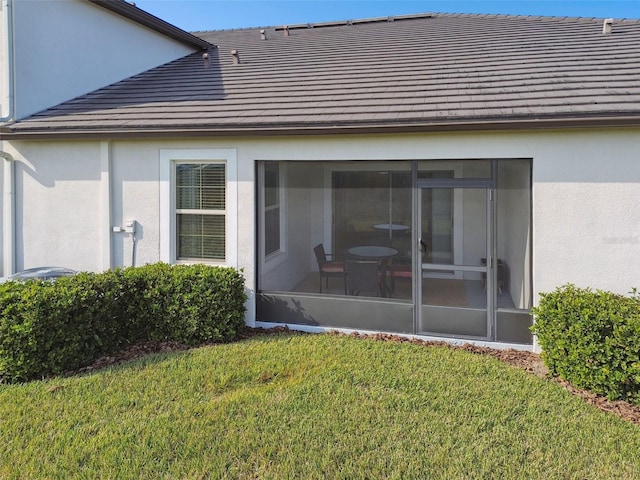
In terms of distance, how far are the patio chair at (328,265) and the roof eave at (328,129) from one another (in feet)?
6.63

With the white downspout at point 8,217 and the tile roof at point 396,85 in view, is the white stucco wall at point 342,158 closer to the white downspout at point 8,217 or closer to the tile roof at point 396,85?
the white downspout at point 8,217

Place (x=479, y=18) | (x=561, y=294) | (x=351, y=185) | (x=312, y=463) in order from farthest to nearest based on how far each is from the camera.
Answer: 1. (x=479, y=18)
2. (x=351, y=185)
3. (x=561, y=294)
4. (x=312, y=463)

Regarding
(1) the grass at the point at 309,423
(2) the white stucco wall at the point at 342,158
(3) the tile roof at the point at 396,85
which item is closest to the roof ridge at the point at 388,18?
(3) the tile roof at the point at 396,85

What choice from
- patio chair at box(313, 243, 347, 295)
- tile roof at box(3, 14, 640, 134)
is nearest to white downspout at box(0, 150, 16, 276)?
tile roof at box(3, 14, 640, 134)

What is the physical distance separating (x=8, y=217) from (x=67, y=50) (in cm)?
361

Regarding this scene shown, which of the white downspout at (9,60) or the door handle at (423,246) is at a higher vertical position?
the white downspout at (9,60)

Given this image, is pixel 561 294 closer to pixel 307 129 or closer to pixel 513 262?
pixel 513 262

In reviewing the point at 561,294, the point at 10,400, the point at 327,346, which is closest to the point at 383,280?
the point at 327,346

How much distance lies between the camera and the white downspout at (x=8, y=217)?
26.7 feet

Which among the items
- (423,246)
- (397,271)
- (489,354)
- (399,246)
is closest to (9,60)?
(399,246)

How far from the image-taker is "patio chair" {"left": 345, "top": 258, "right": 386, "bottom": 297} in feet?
22.8

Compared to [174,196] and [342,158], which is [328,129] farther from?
[174,196]

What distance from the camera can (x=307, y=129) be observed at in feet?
21.6

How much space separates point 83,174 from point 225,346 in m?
4.29
